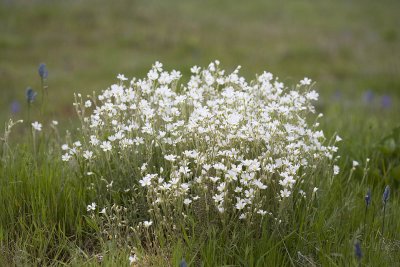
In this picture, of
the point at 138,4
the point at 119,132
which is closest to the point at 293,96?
the point at 119,132

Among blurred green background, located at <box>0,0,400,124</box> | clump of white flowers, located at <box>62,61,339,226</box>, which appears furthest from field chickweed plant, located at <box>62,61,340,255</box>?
blurred green background, located at <box>0,0,400,124</box>

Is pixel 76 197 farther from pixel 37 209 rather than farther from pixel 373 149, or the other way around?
pixel 373 149

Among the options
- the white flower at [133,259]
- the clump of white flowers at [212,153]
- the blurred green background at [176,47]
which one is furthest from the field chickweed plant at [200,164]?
the blurred green background at [176,47]

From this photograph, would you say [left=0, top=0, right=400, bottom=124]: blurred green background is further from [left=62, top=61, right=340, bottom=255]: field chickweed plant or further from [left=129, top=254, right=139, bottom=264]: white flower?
[left=129, top=254, right=139, bottom=264]: white flower

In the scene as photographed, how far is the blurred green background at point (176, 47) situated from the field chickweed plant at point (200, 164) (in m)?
5.84

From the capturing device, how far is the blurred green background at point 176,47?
446 inches

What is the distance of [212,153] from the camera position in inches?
131

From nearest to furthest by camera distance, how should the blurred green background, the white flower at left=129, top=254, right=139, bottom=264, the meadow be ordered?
the white flower at left=129, top=254, right=139, bottom=264
the meadow
the blurred green background

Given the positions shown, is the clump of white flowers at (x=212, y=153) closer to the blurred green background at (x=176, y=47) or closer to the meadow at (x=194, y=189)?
the meadow at (x=194, y=189)

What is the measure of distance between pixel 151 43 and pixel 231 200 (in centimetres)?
1151

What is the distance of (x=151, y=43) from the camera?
14.2 metres

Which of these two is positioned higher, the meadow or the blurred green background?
the blurred green background

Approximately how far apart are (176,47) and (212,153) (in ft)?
35.5

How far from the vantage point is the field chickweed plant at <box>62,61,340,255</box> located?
3149mm
